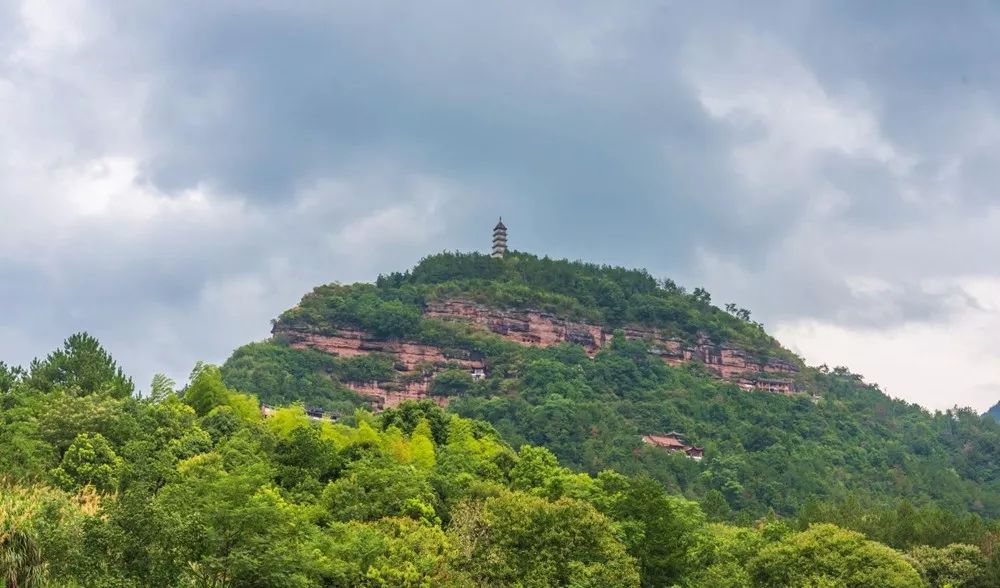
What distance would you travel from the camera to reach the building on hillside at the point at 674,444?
100m

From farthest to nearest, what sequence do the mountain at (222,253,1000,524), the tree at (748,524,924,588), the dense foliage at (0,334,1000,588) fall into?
1. the mountain at (222,253,1000,524)
2. the tree at (748,524,924,588)
3. the dense foliage at (0,334,1000,588)

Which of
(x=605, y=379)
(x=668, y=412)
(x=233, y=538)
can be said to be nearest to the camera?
(x=233, y=538)

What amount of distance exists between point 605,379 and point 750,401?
48.4 ft

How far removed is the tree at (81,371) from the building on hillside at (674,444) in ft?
180

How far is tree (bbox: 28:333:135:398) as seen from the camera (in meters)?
52.4

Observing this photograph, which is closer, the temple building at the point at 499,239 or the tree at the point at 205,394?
the tree at the point at 205,394

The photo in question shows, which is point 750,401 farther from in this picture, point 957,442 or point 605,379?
point 957,442

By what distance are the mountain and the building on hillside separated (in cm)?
27

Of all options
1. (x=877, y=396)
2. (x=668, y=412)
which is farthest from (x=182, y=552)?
(x=877, y=396)

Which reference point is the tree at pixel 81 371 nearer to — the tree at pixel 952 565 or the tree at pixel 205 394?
the tree at pixel 205 394

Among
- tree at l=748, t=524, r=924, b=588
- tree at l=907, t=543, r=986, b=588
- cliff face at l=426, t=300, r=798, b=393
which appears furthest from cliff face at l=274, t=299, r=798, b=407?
tree at l=748, t=524, r=924, b=588

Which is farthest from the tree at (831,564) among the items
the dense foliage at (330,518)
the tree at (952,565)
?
the tree at (952,565)

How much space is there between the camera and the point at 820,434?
110062 mm

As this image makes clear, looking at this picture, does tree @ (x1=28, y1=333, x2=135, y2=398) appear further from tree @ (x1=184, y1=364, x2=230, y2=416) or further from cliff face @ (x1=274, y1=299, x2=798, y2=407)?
cliff face @ (x1=274, y1=299, x2=798, y2=407)
